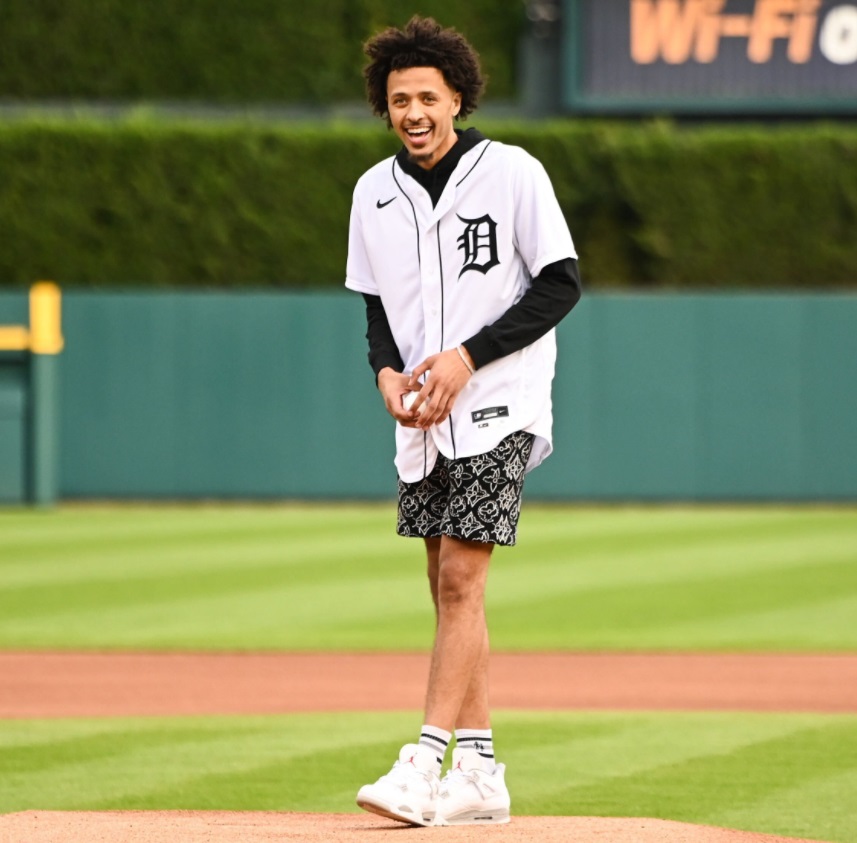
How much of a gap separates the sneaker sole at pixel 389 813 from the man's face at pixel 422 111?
167 centimetres

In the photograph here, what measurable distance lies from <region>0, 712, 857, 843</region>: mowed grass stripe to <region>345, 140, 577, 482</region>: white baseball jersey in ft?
4.05

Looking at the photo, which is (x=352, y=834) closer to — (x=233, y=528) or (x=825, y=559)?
(x=825, y=559)

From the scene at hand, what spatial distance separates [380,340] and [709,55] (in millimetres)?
18142

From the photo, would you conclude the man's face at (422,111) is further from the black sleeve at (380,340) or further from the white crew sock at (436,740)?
the white crew sock at (436,740)

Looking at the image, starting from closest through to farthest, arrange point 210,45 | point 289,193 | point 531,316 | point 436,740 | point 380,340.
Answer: point 436,740 < point 531,316 < point 380,340 < point 289,193 < point 210,45

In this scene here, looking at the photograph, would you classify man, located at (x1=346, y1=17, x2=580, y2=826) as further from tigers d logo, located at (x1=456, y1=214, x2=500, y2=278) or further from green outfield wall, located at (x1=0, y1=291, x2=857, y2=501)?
green outfield wall, located at (x1=0, y1=291, x2=857, y2=501)

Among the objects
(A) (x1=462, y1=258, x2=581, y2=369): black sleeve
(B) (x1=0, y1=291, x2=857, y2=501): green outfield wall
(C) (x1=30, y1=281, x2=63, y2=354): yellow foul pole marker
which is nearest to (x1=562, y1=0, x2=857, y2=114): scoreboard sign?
(B) (x1=0, y1=291, x2=857, y2=501): green outfield wall

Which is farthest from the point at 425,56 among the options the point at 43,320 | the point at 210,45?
the point at 210,45

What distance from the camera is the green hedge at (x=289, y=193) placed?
21.0 meters

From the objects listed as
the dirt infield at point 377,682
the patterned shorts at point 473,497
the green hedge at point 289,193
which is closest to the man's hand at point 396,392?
the patterned shorts at point 473,497

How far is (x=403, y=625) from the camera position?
406 inches

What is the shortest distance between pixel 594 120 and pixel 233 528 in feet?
29.8

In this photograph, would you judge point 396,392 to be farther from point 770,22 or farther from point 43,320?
point 770,22

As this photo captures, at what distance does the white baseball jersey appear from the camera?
4930 mm
